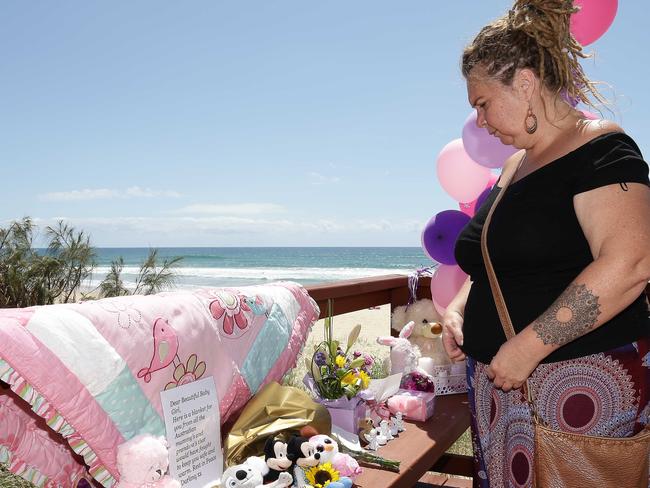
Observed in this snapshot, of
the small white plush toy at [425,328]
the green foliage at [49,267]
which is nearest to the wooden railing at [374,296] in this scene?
the small white plush toy at [425,328]

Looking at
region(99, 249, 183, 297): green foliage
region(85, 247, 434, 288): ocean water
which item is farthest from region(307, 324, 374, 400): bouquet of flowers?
region(85, 247, 434, 288): ocean water

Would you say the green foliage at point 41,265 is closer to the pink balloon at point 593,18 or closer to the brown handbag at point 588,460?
the pink balloon at point 593,18

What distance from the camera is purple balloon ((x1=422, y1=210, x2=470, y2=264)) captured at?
284cm

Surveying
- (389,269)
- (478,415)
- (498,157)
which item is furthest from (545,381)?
(389,269)

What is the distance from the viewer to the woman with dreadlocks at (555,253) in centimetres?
124

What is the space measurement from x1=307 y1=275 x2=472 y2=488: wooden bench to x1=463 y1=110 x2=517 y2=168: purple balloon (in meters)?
0.82

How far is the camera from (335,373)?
82.8 inches

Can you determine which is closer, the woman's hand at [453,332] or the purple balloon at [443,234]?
the woman's hand at [453,332]


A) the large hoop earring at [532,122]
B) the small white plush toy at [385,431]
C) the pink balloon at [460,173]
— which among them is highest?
the large hoop earring at [532,122]

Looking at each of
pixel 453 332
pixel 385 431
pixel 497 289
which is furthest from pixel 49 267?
pixel 497 289

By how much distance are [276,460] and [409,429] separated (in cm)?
81

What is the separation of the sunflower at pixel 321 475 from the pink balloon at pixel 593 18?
6.09ft

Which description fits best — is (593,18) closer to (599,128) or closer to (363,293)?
(599,128)

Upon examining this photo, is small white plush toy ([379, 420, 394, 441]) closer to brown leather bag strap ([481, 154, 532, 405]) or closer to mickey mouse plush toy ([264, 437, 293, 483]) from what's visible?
mickey mouse plush toy ([264, 437, 293, 483])
